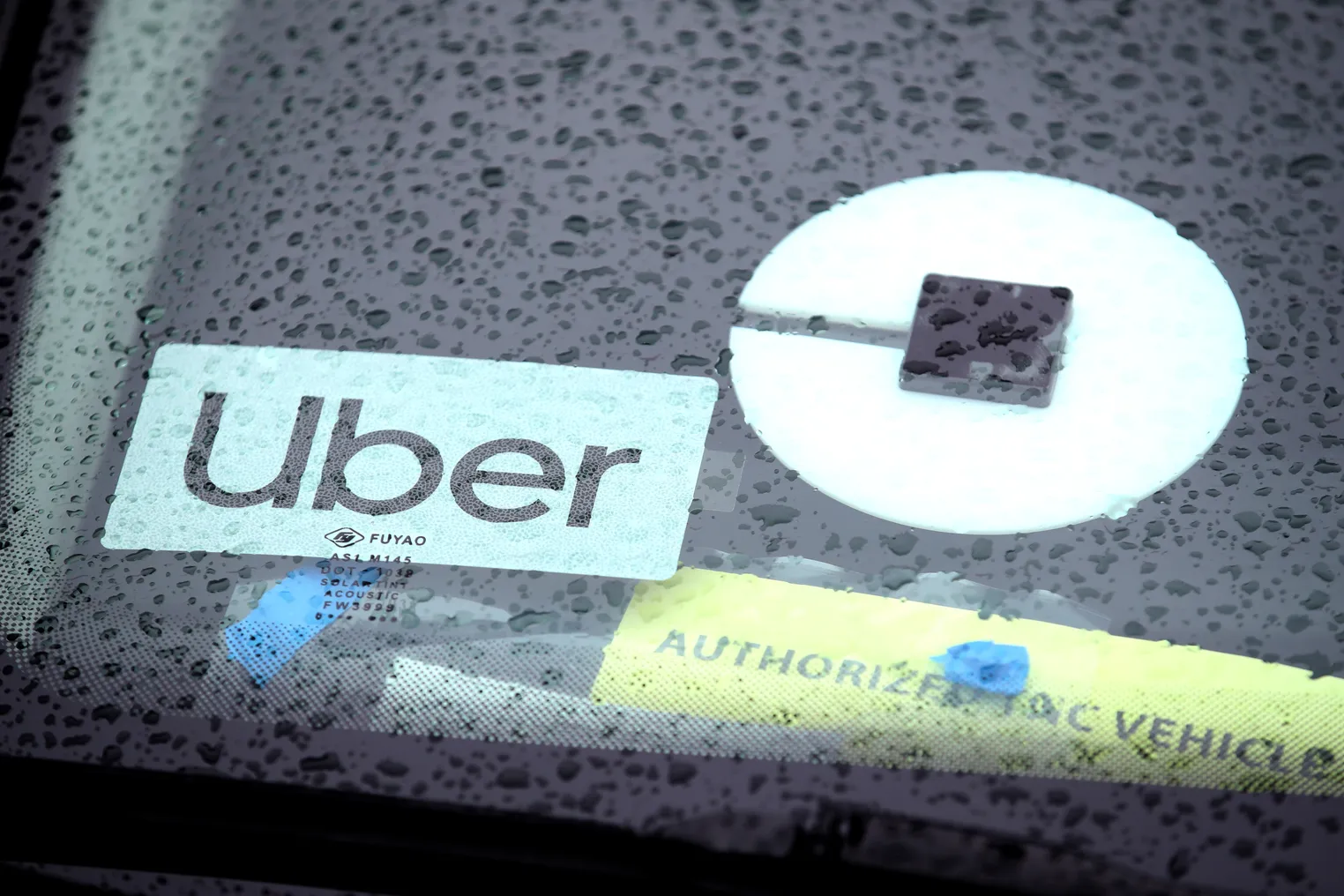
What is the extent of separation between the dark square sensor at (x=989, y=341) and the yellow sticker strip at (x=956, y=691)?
0.49 ft

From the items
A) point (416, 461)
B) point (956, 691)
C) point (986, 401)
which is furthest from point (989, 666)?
point (416, 461)

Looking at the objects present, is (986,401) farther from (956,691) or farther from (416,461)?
(416,461)

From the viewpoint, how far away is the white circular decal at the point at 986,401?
82 centimetres

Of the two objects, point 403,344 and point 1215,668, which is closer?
point 1215,668

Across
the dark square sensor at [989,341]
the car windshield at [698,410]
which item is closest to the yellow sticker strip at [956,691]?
the car windshield at [698,410]

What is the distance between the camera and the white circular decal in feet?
2.69

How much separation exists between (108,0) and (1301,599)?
968mm

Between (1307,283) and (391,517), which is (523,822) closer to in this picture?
(391,517)

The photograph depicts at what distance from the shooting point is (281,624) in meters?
0.81

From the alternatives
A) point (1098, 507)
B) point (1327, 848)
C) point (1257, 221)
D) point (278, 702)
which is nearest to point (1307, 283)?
point (1257, 221)

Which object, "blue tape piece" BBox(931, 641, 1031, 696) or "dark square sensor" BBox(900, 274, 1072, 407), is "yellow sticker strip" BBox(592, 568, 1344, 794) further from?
"dark square sensor" BBox(900, 274, 1072, 407)

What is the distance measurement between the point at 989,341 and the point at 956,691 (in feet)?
0.75

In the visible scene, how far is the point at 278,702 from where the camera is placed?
2.60ft

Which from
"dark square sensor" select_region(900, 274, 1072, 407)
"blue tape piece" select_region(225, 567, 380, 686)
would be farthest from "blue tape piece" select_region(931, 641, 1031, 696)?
"blue tape piece" select_region(225, 567, 380, 686)
